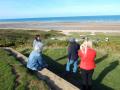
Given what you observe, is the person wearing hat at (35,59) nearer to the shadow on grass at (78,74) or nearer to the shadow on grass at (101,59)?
the shadow on grass at (78,74)

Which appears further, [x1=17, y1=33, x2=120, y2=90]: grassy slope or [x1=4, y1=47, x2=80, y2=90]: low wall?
[x1=17, y1=33, x2=120, y2=90]: grassy slope

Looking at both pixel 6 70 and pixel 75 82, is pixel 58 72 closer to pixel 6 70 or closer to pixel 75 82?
pixel 75 82

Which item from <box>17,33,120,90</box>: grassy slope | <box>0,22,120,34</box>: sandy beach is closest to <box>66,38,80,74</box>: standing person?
<box>17,33,120,90</box>: grassy slope

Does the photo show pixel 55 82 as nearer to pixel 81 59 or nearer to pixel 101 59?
pixel 81 59

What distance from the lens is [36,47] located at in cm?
1407

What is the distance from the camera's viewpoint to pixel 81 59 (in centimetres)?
1071

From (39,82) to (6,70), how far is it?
2.83 metres

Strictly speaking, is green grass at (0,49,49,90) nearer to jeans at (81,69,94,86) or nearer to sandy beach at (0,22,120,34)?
jeans at (81,69,94,86)

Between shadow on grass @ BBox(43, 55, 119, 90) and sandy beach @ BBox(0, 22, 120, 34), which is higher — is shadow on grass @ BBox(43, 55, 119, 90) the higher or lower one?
the higher one

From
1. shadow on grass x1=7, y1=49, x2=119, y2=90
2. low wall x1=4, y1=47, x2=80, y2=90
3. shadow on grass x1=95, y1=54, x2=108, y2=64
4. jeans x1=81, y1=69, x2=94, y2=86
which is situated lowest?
shadow on grass x1=95, y1=54, x2=108, y2=64

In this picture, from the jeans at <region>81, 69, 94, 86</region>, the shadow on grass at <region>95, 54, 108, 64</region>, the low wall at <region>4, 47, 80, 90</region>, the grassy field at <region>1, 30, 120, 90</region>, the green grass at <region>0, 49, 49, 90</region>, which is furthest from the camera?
the shadow on grass at <region>95, 54, 108, 64</region>

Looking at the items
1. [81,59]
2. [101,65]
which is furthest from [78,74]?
[81,59]

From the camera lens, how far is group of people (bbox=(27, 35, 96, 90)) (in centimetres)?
1056

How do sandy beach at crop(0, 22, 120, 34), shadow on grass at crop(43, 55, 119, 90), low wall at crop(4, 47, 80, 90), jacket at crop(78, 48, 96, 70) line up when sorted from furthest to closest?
sandy beach at crop(0, 22, 120, 34), shadow on grass at crop(43, 55, 119, 90), low wall at crop(4, 47, 80, 90), jacket at crop(78, 48, 96, 70)
